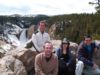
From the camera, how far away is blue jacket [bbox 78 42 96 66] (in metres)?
8.95

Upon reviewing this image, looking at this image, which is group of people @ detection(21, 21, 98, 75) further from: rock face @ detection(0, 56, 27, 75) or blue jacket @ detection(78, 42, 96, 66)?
rock face @ detection(0, 56, 27, 75)

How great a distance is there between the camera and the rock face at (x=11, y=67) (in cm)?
895

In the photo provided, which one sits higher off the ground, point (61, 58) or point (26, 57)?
point (61, 58)

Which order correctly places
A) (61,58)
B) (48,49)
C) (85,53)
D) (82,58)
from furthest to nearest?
1. (85,53)
2. (82,58)
3. (61,58)
4. (48,49)

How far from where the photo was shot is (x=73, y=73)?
8.63 meters

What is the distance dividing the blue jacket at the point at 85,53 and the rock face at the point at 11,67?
4.90 feet

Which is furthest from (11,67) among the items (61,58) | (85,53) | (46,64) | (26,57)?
(85,53)

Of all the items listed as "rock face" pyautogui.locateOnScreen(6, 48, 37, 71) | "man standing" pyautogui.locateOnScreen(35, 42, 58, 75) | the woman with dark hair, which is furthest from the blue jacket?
"man standing" pyautogui.locateOnScreen(35, 42, 58, 75)

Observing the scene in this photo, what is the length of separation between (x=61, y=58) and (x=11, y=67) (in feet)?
4.70

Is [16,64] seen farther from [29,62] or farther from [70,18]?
[70,18]

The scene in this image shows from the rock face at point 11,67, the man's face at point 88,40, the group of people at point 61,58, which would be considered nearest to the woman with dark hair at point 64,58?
the group of people at point 61,58

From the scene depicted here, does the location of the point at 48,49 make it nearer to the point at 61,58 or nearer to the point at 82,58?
the point at 61,58

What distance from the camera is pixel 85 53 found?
9.09 meters

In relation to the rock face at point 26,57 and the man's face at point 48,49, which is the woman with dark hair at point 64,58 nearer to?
the man's face at point 48,49
